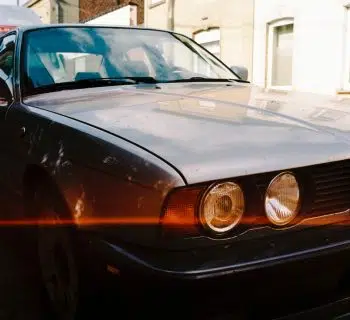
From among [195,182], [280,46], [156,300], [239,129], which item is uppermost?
[280,46]

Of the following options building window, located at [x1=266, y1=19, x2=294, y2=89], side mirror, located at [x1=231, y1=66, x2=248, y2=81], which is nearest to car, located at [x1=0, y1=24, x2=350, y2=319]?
side mirror, located at [x1=231, y1=66, x2=248, y2=81]

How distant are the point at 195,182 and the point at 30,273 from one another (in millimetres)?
2024

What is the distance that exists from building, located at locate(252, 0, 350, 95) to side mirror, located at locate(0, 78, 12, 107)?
7.94m

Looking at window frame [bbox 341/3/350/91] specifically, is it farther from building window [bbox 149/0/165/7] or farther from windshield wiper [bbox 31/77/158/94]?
building window [bbox 149/0/165/7]

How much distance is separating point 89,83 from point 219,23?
437 inches

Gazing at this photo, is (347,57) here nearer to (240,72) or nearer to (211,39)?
(211,39)

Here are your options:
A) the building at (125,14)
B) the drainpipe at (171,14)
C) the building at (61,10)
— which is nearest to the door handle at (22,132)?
the drainpipe at (171,14)

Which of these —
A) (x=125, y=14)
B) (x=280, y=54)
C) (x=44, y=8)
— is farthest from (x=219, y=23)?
(x=44, y=8)

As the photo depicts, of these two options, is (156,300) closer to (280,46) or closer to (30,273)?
(30,273)

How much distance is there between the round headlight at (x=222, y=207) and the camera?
1.96 m

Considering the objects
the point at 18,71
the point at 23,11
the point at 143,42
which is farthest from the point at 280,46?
the point at 18,71

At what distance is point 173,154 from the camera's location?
2.00 meters

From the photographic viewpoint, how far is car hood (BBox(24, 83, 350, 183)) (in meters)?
2.00

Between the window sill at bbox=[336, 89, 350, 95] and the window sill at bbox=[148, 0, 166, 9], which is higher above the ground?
the window sill at bbox=[148, 0, 166, 9]
